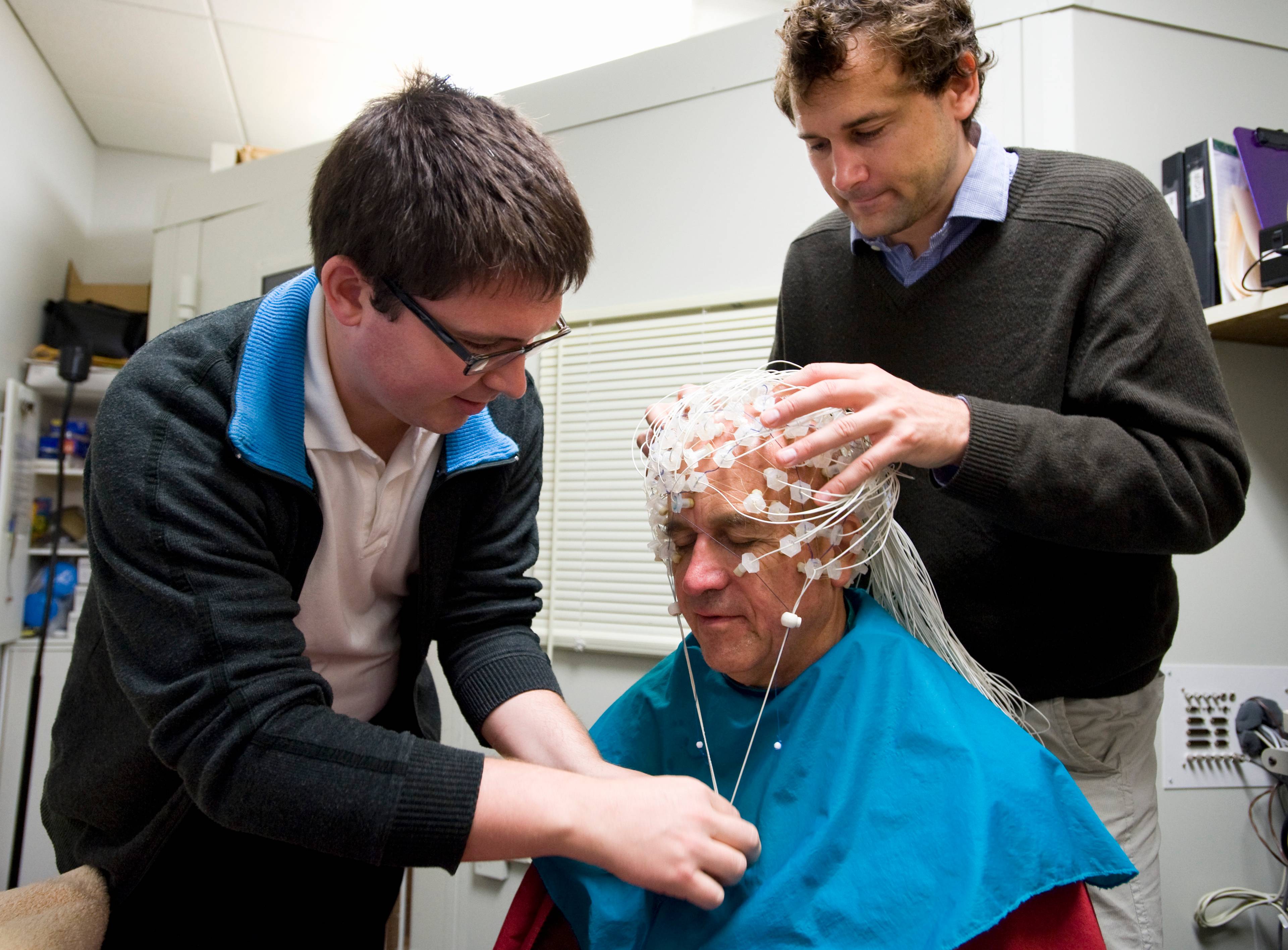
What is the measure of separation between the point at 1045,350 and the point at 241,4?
3.54 m

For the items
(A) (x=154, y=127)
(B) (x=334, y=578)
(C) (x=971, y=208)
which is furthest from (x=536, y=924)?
(A) (x=154, y=127)

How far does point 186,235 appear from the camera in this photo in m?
3.73

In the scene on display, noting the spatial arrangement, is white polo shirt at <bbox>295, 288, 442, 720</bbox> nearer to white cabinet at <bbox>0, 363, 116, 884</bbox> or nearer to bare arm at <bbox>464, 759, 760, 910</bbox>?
bare arm at <bbox>464, 759, 760, 910</bbox>

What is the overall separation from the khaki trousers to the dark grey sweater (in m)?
0.04

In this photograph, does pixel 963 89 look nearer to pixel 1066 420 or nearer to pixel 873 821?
pixel 1066 420

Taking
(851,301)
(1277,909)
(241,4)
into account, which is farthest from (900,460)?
(241,4)

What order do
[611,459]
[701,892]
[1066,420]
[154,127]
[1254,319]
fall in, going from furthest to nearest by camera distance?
[154,127], [611,459], [1254,319], [1066,420], [701,892]

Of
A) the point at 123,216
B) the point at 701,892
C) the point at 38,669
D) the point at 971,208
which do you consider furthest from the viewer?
the point at 123,216

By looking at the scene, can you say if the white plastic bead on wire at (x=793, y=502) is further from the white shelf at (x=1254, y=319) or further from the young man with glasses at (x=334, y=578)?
the white shelf at (x=1254, y=319)

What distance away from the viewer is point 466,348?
40.6 inches

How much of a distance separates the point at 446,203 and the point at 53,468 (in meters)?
3.74

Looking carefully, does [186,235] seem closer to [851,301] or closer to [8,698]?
[8,698]

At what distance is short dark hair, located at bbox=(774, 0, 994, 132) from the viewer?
1.28 meters

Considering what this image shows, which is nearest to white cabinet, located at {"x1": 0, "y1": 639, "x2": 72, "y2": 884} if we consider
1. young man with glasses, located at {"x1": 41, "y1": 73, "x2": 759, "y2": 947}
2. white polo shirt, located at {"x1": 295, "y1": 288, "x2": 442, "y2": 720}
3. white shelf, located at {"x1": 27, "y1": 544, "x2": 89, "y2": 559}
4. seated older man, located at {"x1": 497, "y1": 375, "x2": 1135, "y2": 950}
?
white shelf, located at {"x1": 27, "y1": 544, "x2": 89, "y2": 559}
